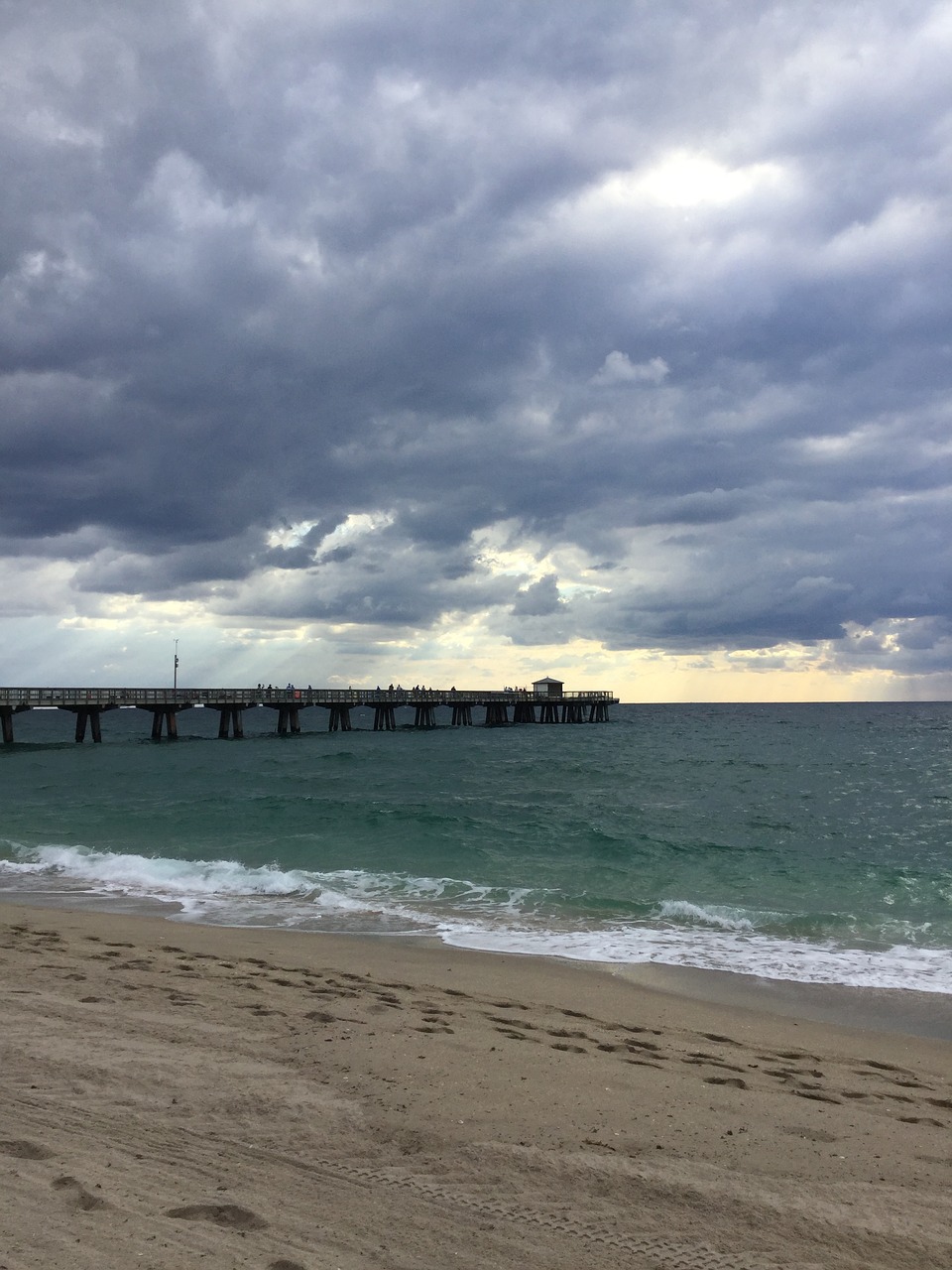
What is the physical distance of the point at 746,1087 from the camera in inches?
233

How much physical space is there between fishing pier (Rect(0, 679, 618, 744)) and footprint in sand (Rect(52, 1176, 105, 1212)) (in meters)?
53.0

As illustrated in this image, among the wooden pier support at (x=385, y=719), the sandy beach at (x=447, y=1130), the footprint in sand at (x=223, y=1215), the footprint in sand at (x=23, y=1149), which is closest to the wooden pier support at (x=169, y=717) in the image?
the wooden pier support at (x=385, y=719)

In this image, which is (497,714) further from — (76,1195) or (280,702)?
(76,1195)

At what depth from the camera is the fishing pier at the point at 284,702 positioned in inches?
2131

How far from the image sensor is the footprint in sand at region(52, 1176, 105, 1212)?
3.83 metres

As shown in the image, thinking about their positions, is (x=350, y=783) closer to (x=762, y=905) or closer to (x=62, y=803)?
(x=62, y=803)

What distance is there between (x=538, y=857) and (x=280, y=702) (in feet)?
171

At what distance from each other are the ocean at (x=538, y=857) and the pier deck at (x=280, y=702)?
15.8 metres

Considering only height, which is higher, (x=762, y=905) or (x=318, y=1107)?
(x=318, y=1107)

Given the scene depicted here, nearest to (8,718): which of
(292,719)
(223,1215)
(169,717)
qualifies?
(169,717)

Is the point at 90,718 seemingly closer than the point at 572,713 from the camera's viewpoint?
Yes

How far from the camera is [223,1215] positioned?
383 centimetres

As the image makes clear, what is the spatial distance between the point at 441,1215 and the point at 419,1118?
1114 millimetres

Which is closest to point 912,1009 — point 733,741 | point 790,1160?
point 790,1160
